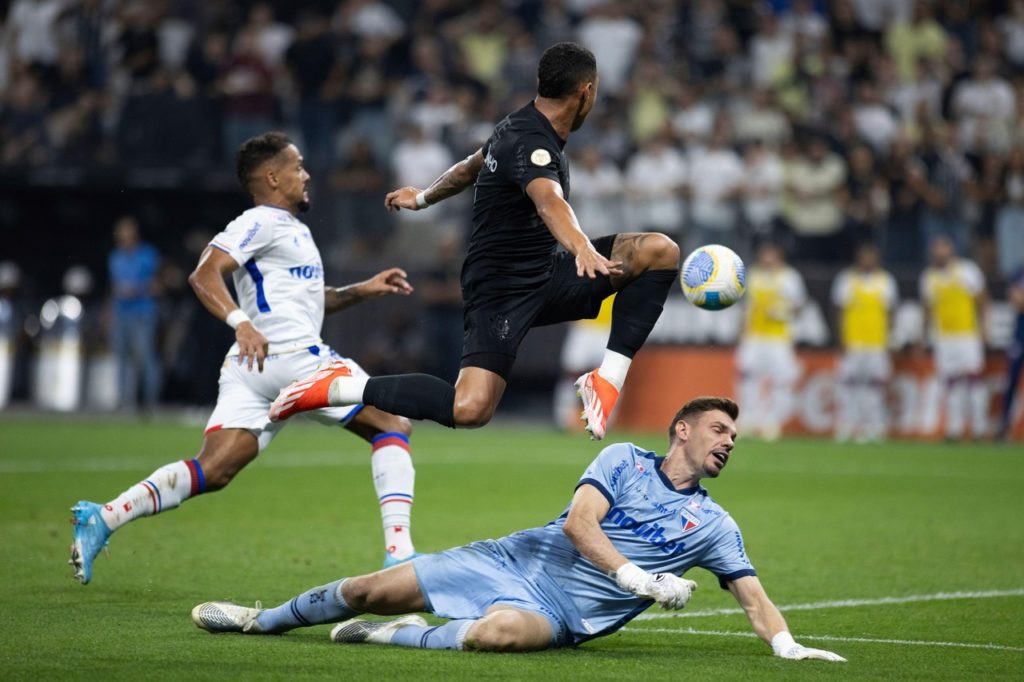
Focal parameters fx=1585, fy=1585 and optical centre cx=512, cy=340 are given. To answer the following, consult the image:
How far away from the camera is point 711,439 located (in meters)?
6.59

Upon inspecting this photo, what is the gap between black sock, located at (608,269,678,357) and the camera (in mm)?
7496

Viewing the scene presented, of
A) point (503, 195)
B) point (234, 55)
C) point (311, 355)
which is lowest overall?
point (311, 355)

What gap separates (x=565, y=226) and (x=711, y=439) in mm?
1094

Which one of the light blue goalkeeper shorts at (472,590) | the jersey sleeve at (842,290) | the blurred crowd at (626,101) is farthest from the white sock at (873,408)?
the light blue goalkeeper shorts at (472,590)

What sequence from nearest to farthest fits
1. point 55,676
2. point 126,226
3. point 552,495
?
1. point 55,676
2. point 552,495
3. point 126,226

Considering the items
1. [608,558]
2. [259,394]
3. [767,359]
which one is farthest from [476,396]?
[767,359]

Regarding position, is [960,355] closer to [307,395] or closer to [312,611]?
[307,395]

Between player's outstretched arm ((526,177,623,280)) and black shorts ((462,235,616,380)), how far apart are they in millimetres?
465

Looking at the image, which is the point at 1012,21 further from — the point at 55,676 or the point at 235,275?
the point at 55,676

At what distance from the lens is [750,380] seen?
68.6 feet

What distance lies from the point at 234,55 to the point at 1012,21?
458 inches

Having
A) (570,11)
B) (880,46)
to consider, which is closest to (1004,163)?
(880,46)

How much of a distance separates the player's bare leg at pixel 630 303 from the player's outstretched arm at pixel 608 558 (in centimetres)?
85

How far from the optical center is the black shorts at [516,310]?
24.5ft
